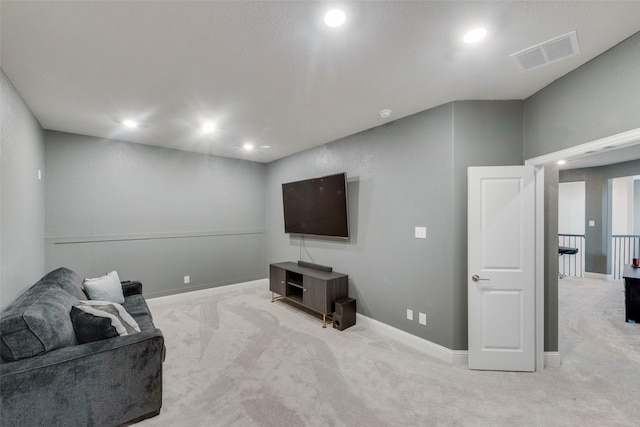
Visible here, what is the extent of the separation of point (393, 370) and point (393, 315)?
0.79m

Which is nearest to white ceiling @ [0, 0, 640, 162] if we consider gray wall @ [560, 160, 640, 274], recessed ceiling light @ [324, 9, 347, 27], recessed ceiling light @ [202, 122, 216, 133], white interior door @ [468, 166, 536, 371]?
recessed ceiling light @ [324, 9, 347, 27]

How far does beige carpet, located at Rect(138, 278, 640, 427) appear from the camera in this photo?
77.2 inches

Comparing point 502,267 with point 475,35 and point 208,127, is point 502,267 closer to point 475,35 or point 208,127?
point 475,35

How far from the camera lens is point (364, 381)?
237cm

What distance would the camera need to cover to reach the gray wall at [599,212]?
19.4ft

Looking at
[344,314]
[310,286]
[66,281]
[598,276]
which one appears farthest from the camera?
[598,276]

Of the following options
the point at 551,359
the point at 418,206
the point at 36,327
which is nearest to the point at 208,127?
the point at 36,327

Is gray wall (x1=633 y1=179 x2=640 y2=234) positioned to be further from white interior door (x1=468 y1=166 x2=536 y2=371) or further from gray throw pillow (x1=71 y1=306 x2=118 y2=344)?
gray throw pillow (x1=71 y1=306 x2=118 y2=344)

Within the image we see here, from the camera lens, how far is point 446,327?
2.77m

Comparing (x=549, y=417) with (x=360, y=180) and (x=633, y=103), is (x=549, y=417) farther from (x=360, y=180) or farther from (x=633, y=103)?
(x=360, y=180)

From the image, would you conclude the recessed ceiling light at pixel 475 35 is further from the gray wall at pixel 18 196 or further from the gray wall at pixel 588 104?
the gray wall at pixel 18 196

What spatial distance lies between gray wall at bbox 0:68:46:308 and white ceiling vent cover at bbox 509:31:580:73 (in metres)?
3.86

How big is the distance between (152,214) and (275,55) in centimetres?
359

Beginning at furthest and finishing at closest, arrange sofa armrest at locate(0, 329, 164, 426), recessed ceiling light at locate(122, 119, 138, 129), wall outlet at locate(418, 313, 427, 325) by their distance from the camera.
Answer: recessed ceiling light at locate(122, 119, 138, 129)
wall outlet at locate(418, 313, 427, 325)
sofa armrest at locate(0, 329, 164, 426)
